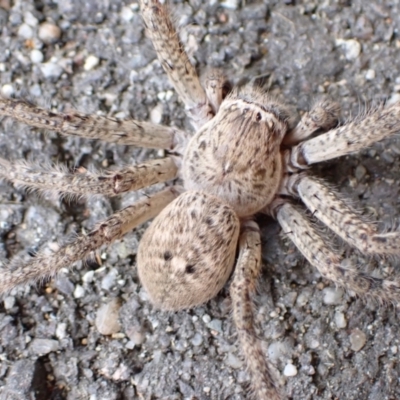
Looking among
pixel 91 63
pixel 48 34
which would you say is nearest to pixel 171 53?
pixel 91 63

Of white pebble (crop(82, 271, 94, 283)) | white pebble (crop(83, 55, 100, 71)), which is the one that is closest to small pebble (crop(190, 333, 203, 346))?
white pebble (crop(82, 271, 94, 283))

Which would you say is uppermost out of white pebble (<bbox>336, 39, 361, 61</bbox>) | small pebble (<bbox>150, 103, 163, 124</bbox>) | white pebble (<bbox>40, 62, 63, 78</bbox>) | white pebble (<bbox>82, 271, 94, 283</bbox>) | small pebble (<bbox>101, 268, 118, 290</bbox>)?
white pebble (<bbox>336, 39, 361, 61</bbox>)

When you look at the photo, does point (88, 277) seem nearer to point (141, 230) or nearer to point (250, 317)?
point (141, 230)

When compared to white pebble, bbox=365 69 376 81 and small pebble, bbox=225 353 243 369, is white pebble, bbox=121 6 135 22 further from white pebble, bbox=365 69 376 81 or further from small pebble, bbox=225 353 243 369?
small pebble, bbox=225 353 243 369

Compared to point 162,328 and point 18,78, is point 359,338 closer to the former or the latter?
point 162,328

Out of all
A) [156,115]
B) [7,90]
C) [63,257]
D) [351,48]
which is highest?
[351,48]

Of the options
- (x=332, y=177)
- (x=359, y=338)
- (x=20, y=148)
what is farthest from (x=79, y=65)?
(x=359, y=338)

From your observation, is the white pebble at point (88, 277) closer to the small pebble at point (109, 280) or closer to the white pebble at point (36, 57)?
the small pebble at point (109, 280)
